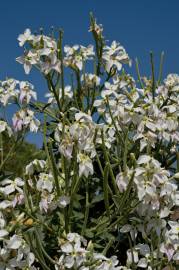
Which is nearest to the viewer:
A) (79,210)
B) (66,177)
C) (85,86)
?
(66,177)

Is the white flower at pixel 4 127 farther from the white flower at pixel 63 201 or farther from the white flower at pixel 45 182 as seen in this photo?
the white flower at pixel 63 201

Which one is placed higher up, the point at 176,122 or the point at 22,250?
the point at 176,122

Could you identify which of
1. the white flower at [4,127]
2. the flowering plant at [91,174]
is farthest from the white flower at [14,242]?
the white flower at [4,127]

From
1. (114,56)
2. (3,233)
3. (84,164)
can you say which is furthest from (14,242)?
(114,56)

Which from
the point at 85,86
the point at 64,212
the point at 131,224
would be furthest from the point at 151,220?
the point at 85,86

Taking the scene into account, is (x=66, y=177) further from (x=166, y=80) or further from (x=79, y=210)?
(x=166, y=80)

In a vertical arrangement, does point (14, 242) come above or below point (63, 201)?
below

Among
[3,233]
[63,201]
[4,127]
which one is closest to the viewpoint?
[3,233]

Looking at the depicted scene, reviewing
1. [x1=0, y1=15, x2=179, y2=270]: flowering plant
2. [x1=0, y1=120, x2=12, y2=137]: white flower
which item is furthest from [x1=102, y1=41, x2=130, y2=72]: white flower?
[x1=0, y1=120, x2=12, y2=137]: white flower

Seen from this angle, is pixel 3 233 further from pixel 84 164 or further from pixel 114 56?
pixel 114 56
